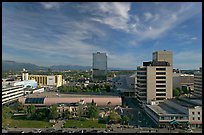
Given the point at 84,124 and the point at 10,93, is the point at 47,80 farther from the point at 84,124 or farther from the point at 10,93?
the point at 84,124

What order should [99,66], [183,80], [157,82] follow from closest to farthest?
[157,82], [183,80], [99,66]

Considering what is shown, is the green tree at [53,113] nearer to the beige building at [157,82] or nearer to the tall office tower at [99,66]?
the beige building at [157,82]

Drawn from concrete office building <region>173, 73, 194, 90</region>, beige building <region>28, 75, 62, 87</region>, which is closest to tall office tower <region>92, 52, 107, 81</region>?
beige building <region>28, 75, 62, 87</region>

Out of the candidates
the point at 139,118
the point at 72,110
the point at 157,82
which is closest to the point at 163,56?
the point at 157,82

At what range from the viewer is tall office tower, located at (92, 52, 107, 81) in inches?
858

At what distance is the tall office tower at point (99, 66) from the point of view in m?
21.8

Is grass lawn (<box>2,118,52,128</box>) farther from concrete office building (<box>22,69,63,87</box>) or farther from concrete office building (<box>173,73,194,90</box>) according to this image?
concrete office building (<box>22,69,63,87</box>)

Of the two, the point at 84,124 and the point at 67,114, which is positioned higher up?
the point at 67,114

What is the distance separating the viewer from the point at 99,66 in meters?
24.1

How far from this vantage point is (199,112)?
5.32 m

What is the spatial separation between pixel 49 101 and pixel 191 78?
32.8ft

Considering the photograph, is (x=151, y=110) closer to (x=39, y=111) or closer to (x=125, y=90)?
(x=39, y=111)

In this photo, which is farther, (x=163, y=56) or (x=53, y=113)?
(x=163, y=56)

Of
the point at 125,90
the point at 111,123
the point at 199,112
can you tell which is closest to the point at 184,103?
the point at 199,112
